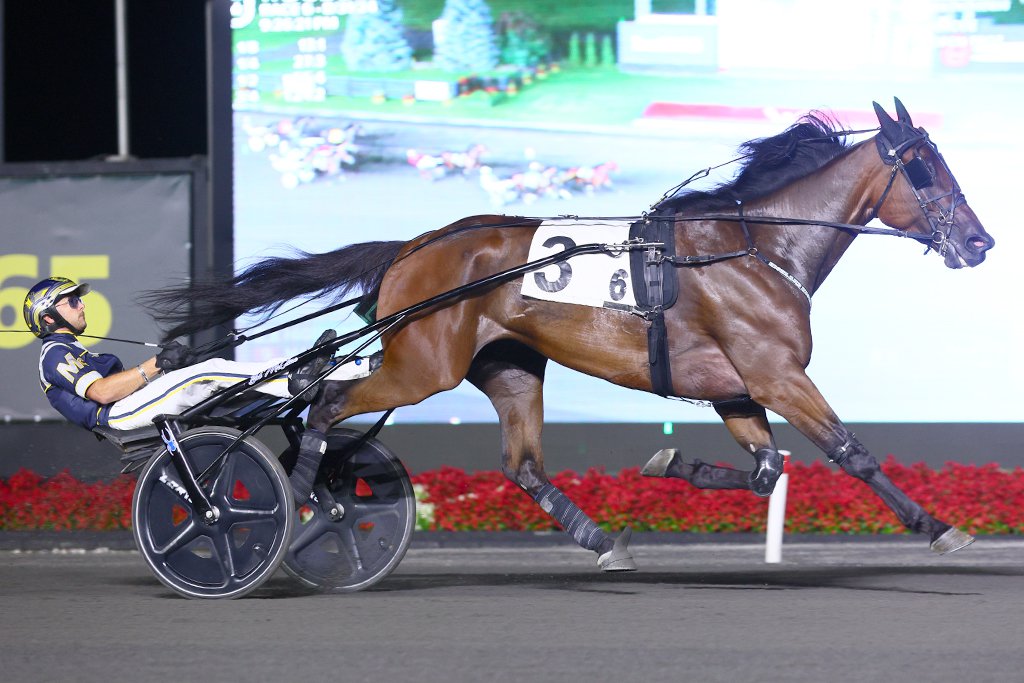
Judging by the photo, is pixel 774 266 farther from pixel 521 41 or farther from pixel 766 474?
pixel 521 41

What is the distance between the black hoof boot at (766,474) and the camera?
19.9 ft

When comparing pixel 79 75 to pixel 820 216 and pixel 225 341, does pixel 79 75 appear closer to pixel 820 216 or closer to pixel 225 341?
pixel 225 341

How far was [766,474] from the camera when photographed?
608cm

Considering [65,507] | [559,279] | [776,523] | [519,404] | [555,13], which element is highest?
[555,13]

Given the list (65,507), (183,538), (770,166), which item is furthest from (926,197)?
(65,507)

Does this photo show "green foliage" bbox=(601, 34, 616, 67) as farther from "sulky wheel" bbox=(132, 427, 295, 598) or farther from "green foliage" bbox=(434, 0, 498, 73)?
"sulky wheel" bbox=(132, 427, 295, 598)

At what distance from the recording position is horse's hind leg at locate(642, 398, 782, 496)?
6250 mm

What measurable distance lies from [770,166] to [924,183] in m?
0.72

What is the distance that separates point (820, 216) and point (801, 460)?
4.18 m

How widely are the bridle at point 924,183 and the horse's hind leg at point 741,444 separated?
110 cm

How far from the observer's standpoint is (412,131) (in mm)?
10008

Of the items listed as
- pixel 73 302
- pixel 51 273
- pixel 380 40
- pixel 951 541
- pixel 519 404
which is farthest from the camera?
pixel 51 273

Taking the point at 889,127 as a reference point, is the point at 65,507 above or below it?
below

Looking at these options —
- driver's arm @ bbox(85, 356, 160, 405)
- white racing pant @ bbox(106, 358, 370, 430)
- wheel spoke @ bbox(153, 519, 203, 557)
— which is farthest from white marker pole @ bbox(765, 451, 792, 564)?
driver's arm @ bbox(85, 356, 160, 405)
